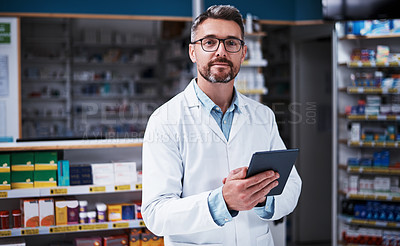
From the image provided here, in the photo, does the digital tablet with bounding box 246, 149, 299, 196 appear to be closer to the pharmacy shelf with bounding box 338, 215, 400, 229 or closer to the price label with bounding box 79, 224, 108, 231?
the price label with bounding box 79, 224, 108, 231

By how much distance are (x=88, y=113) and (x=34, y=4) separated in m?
3.69

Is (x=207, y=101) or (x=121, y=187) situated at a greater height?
(x=207, y=101)

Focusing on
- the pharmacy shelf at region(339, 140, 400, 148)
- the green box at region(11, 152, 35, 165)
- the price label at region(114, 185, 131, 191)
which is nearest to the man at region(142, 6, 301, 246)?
the price label at region(114, 185, 131, 191)

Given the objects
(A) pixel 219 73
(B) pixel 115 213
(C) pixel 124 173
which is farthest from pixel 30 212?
(A) pixel 219 73

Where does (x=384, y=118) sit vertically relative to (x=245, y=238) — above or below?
above

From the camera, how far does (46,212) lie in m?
2.90

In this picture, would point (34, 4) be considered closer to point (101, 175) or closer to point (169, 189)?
point (101, 175)

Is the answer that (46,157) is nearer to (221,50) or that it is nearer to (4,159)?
(4,159)

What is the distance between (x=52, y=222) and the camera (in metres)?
2.92

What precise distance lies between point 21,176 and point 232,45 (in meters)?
1.83

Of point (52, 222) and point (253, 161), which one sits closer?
point (253, 161)

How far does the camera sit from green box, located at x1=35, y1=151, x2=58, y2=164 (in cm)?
295

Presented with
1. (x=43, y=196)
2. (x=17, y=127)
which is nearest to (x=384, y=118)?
(x=43, y=196)

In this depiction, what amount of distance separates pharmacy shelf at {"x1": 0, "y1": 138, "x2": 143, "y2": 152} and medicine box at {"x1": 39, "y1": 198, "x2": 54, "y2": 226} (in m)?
0.36
